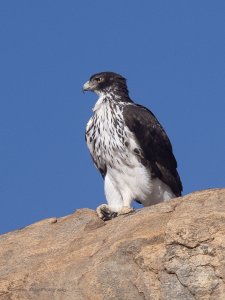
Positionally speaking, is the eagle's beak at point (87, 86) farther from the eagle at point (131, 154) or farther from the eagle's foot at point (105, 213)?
the eagle's foot at point (105, 213)

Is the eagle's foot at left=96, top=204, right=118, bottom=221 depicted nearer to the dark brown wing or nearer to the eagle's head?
the dark brown wing

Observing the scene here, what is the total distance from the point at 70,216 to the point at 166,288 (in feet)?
9.79

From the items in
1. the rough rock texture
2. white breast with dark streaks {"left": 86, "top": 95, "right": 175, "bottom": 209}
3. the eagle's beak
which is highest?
the eagle's beak

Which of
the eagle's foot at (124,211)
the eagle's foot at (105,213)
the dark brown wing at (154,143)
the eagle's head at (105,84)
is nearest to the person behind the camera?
the eagle's foot at (124,211)

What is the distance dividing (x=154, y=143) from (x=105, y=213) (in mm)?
2192

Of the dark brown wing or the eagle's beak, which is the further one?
the eagle's beak

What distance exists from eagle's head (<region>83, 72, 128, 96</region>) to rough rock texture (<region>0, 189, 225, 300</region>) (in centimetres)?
401

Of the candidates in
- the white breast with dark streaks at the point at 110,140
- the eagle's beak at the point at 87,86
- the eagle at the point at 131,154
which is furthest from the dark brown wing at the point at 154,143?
the eagle's beak at the point at 87,86

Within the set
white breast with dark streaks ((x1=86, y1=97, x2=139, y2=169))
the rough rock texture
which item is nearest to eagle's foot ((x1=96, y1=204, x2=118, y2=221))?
the rough rock texture

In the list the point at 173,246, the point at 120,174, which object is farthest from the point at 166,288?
the point at 120,174

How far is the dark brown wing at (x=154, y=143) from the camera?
14.6 metres

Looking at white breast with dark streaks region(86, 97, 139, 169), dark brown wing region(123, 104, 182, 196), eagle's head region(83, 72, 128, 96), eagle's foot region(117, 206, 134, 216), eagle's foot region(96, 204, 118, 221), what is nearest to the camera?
eagle's foot region(117, 206, 134, 216)

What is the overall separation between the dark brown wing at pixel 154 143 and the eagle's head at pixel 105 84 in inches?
27.6

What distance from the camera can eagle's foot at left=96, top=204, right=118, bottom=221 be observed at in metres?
12.8
